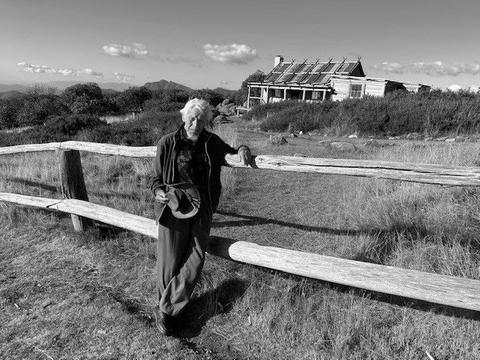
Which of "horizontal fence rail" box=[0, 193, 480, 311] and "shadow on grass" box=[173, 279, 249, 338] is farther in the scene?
"shadow on grass" box=[173, 279, 249, 338]

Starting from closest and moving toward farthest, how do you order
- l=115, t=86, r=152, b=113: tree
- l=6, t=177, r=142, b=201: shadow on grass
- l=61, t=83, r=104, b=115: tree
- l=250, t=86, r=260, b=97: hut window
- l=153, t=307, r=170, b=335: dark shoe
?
1. l=153, t=307, r=170, b=335: dark shoe
2. l=6, t=177, r=142, b=201: shadow on grass
3. l=61, t=83, r=104, b=115: tree
4. l=250, t=86, r=260, b=97: hut window
5. l=115, t=86, r=152, b=113: tree

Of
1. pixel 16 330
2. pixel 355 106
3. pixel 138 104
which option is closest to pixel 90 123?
pixel 355 106

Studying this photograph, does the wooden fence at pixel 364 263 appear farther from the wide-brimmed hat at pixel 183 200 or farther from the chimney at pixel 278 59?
the chimney at pixel 278 59

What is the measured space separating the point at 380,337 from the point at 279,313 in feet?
2.52

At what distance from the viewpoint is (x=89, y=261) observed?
417 centimetres

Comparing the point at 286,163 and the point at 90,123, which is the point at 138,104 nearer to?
the point at 90,123

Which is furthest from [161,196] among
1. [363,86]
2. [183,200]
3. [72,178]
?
[363,86]

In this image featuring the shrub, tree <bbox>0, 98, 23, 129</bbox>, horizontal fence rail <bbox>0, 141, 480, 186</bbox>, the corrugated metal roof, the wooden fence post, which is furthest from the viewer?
the corrugated metal roof

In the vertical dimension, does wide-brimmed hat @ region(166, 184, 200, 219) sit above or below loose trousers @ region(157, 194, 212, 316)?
above

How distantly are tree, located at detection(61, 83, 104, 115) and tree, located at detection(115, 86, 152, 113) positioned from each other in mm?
2010

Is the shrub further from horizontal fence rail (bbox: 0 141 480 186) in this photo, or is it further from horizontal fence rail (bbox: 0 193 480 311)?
horizontal fence rail (bbox: 0 141 480 186)

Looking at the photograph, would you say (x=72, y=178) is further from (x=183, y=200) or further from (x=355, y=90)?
(x=355, y=90)

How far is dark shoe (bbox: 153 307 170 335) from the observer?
298 centimetres

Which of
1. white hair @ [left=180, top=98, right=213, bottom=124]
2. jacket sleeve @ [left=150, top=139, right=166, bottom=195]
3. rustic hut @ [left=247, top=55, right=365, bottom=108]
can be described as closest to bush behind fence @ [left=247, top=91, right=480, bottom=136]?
white hair @ [left=180, top=98, right=213, bottom=124]
